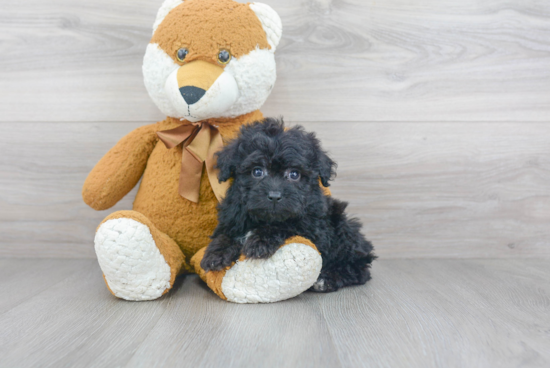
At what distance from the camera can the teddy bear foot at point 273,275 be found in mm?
858

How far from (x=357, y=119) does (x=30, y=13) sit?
1.07m

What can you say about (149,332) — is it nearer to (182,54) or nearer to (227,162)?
(227,162)

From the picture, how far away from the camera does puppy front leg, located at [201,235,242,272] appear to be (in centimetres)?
88

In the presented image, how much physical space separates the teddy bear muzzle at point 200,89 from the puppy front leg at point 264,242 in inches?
12.2

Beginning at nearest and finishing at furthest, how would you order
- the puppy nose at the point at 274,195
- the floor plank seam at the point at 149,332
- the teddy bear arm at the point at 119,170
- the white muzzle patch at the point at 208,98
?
the floor plank seam at the point at 149,332 → the puppy nose at the point at 274,195 → the white muzzle patch at the point at 208,98 → the teddy bear arm at the point at 119,170

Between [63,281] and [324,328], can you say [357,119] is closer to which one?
[324,328]

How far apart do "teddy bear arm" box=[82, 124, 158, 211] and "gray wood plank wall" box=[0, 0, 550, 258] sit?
22 cm

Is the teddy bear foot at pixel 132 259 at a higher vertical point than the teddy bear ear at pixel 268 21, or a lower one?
lower

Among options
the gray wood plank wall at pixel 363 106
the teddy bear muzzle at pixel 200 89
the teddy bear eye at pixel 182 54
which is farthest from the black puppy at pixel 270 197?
the gray wood plank wall at pixel 363 106

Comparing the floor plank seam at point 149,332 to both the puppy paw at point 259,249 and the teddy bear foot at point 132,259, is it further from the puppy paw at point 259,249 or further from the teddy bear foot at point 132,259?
the puppy paw at point 259,249

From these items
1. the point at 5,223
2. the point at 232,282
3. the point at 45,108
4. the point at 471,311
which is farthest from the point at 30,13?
the point at 471,311

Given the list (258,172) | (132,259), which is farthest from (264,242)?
(132,259)

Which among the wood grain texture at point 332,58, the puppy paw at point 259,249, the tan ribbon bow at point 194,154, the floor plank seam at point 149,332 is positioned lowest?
the floor plank seam at point 149,332

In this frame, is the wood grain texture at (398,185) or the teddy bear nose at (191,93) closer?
the teddy bear nose at (191,93)
